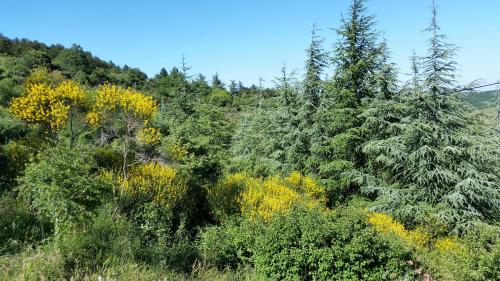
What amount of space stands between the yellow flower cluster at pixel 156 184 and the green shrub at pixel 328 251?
2.86 metres

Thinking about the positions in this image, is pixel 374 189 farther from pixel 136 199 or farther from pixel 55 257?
Result: pixel 55 257

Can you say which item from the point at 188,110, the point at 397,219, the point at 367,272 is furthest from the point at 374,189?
the point at 188,110

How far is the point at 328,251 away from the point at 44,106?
11622mm

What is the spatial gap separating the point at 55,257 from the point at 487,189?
37.7 feet

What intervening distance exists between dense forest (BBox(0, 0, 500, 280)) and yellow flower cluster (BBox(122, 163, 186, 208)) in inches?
1.7

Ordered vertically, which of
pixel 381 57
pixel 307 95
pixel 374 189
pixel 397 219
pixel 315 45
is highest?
pixel 315 45

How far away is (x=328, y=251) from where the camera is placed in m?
6.62

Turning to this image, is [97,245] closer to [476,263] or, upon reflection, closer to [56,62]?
[476,263]

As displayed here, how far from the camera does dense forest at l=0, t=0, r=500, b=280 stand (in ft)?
18.5

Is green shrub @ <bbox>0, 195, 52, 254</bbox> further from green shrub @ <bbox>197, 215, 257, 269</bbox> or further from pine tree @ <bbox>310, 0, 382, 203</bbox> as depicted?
pine tree @ <bbox>310, 0, 382, 203</bbox>

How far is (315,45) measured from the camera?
15.8 meters

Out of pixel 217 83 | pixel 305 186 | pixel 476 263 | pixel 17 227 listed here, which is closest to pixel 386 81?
pixel 305 186

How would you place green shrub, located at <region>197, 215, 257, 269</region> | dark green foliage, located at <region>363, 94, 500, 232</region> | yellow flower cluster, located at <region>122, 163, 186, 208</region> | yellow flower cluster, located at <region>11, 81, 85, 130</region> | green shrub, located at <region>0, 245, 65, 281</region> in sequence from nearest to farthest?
→ green shrub, located at <region>0, 245, 65, 281</region>
green shrub, located at <region>197, 215, 257, 269</region>
yellow flower cluster, located at <region>122, 163, 186, 208</region>
dark green foliage, located at <region>363, 94, 500, 232</region>
yellow flower cluster, located at <region>11, 81, 85, 130</region>

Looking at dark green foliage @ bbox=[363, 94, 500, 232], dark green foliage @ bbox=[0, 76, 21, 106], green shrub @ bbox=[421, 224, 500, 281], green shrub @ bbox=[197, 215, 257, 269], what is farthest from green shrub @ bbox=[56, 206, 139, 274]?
dark green foliage @ bbox=[0, 76, 21, 106]
